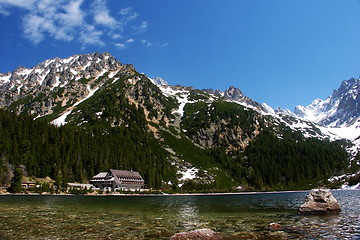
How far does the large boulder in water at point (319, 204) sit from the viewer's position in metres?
38.3

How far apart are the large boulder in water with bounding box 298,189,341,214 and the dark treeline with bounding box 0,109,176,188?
11964 centimetres

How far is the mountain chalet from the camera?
15950 cm

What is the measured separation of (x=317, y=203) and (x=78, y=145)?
158 metres

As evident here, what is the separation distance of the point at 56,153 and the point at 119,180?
39424mm

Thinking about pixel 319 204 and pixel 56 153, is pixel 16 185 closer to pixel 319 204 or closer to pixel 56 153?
pixel 56 153

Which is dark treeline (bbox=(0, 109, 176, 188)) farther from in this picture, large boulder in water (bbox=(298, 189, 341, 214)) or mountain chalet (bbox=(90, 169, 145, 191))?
large boulder in water (bbox=(298, 189, 341, 214))

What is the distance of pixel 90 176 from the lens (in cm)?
16562

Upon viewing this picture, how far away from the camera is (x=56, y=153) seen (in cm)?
15288

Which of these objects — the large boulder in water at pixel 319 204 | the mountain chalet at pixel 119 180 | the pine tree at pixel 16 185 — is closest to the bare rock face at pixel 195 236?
the large boulder in water at pixel 319 204

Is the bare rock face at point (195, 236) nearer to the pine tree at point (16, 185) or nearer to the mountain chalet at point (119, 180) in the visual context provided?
the pine tree at point (16, 185)

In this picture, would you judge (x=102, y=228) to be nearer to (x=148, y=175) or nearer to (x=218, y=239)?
(x=218, y=239)

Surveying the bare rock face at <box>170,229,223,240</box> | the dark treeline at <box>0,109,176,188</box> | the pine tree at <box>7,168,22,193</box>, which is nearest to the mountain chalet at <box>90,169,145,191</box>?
the dark treeline at <box>0,109,176,188</box>

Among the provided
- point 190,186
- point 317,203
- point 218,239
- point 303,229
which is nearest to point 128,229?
point 218,239

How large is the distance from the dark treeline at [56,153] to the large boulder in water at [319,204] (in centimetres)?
11964
